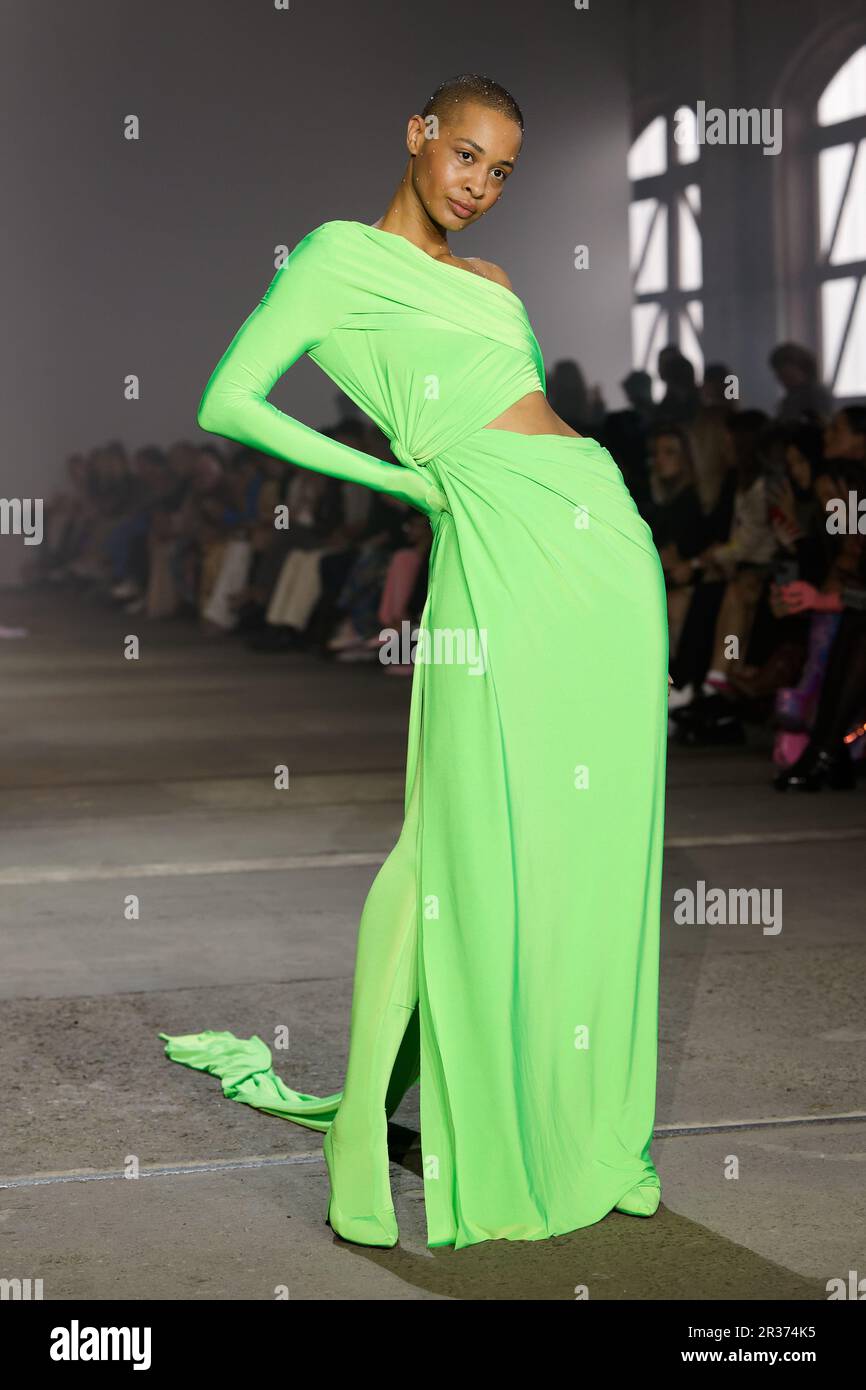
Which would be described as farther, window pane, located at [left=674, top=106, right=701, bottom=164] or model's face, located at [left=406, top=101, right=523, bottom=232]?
window pane, located at [left=674, top=106, right=701, bottom=164]

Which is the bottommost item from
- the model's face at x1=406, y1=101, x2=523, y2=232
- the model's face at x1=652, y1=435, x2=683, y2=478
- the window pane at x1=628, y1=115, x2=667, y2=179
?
the model's face at x1=652, y1=435, x2=683, y2=478

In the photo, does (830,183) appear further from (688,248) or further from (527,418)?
(527,418)

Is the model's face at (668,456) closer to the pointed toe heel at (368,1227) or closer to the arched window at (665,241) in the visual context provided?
the arched window at (665,241)

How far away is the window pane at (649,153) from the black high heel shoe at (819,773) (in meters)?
5.51

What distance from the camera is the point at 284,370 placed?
2320 millimetres

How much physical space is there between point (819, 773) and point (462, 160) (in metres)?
3.71

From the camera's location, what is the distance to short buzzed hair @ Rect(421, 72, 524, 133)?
7.50 ft

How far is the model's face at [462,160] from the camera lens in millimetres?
2291

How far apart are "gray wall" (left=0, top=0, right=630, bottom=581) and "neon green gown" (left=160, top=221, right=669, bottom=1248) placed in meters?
8.20

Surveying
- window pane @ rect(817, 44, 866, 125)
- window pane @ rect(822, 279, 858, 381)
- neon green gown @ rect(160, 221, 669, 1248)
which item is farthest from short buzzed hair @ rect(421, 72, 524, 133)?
window pane @ rect(822, 279, 858, 381)

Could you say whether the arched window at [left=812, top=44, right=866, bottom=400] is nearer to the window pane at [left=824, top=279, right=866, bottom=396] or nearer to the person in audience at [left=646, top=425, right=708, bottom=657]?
the window pane at [left=824, top=279, right=866, bottom=396]

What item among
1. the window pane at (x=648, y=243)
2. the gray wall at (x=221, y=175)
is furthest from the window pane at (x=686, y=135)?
the gray wall at (x=221, y=175)

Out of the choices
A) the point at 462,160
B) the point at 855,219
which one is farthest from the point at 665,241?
the point at 462,160

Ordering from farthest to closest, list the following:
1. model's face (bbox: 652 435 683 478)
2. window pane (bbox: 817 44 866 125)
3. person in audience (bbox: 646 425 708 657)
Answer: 1. window pane (bbox: 817 44 866 125)
2. model's face (bbox: 652 435 683 478)
3. person in audience (bbox: 646 425 708 657)
